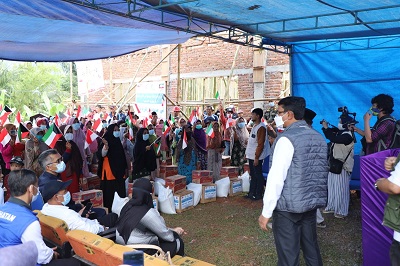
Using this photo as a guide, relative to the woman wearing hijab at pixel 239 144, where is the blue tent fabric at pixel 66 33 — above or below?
above

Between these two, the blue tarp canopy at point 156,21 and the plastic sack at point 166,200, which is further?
the plastic sack at point 166,200

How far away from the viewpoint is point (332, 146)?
5961 millimetres

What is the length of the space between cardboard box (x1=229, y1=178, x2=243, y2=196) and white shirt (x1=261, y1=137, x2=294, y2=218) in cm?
491

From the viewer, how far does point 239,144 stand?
9336 millimetres

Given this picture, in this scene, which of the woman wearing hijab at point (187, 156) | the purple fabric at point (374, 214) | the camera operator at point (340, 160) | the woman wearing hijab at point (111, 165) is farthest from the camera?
the woman wearing hijab at point (187, 156)

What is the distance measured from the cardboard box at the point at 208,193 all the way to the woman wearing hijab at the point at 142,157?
1.10 metres

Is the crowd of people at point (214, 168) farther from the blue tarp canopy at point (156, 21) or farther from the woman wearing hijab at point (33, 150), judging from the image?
the blue tarp canopy at point (156, 21)

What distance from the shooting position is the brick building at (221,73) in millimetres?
13234

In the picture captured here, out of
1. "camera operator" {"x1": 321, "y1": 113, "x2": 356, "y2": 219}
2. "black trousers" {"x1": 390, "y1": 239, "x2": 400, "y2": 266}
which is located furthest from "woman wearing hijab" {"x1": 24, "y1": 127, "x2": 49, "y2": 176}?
"black trousers" {"x1": 390, "y1": 239, "x2": 400, "y2": 266}

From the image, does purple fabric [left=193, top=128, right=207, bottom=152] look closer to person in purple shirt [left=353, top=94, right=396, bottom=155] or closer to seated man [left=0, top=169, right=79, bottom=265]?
person in purple shirt [left=353, top=94, right=396, bottom=155]

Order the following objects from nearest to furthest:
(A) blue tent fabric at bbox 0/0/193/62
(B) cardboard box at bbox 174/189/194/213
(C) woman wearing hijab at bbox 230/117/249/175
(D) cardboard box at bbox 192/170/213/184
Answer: (A) blue tent fabric at bbox 0/0/193/62, (B) cardboard box at bbox 174/189/194/213, (D) cardboard box at bbox 192/170/213/184, (C) woman wearing hijab at bbox 230/117/249/175

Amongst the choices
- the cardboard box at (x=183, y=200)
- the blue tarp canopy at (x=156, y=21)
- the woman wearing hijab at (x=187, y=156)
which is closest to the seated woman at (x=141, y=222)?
the blue tarp canopy at (x=156, y=21)

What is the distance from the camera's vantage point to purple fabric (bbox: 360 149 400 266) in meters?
3.51

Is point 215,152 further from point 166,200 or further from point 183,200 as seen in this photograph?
point 166,200
